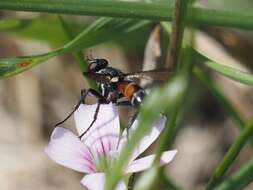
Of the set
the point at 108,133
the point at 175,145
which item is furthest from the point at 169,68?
the point at 175,145

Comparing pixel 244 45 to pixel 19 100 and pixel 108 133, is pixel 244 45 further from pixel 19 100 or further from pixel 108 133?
pixel 108 133

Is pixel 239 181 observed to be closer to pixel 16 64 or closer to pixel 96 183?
pixel 96 183

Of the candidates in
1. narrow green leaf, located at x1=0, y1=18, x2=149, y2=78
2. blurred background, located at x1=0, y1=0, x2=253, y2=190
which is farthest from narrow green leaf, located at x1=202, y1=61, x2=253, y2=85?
blurred background, located at x1=0, y1=0, x2=253, y2=190

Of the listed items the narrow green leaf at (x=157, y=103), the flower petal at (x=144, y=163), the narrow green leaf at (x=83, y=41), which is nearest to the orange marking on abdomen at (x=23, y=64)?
the narrow green leaf at (x=83, y=41)

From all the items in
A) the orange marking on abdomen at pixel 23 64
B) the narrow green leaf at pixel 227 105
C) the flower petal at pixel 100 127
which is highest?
the orange marking on abdomen at pixel 23 64

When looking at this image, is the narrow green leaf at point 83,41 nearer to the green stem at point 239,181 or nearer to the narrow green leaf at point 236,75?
the narrow green leaf at point 236,75

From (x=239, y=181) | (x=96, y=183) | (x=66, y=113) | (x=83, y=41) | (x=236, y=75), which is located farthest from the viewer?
(x=66, y=113)

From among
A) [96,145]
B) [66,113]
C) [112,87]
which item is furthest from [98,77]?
[66,113]
